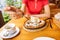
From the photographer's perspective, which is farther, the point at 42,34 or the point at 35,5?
the point at 35,5

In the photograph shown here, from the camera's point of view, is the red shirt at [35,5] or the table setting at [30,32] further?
the red shirt at [35,5]

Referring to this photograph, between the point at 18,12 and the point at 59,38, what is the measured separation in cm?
58

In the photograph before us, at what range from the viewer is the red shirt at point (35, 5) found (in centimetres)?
186

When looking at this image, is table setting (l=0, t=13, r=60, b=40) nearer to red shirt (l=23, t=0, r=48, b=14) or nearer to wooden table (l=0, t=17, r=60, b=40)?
wooden table (l=0, t=17, r=60, b=40)

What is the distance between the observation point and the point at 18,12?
1438mm

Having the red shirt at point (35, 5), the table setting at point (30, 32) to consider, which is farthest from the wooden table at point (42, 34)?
the red shirt at point (35, 5)

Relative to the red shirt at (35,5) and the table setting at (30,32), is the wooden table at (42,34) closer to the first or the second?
the table setting at (30,32)

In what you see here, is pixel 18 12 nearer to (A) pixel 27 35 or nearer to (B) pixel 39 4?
(A) pixel 27 35

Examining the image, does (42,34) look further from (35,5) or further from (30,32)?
(35,5)

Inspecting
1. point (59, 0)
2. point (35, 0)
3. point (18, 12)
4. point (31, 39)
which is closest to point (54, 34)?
point (31, 39)

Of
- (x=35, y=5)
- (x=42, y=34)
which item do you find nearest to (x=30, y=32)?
(x=42, y=34)

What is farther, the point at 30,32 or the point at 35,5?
the point at 35,5

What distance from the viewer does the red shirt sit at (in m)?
1.86

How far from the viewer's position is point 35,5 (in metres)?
1.88
